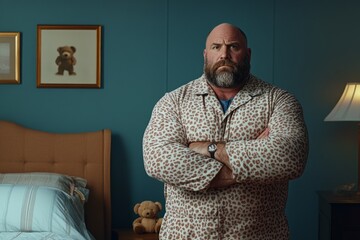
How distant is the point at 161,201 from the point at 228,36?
2.08m

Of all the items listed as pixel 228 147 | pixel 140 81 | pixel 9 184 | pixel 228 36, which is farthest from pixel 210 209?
pixel 140 81

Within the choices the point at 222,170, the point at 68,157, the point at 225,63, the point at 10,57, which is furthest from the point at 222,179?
the point at 10,57

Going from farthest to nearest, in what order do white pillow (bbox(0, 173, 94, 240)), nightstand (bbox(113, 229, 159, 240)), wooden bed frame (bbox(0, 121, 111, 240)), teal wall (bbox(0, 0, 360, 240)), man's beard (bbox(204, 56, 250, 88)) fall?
teal wall (bbox(0, 0, 360, 240)), wooden bed frame (bbox(0, 121, 111, 240)), nightstand (bbox(113, 229, 159, 240)), white pillow (bbox(0, 173, 94, 240)), man's beard (bbox(204, 56, 250, 88))

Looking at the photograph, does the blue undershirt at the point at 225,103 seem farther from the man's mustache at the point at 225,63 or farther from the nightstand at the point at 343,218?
the nightstand at the point at 343,218

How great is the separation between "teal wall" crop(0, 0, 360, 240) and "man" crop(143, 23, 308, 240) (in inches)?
71.8

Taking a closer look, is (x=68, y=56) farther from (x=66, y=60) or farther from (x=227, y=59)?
(x=227, y=59)

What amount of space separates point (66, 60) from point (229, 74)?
2.09m

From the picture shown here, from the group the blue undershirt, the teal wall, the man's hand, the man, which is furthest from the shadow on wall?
the man's hand

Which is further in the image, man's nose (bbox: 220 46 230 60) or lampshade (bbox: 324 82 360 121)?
lampshade (bbox: 324 82 360 121)

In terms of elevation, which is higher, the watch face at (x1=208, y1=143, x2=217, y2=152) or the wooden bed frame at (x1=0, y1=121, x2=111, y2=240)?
the watch face at (x1=208, y1=143, x2=217, y2=152)

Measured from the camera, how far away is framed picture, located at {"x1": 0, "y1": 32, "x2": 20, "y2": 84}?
3979 millimetres

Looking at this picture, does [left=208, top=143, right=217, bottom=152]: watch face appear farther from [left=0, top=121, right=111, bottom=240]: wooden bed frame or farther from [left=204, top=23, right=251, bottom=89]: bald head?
[left=0, top=121, right=111, bottom=240]: wooden bed frame

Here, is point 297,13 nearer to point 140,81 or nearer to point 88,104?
point 140,81

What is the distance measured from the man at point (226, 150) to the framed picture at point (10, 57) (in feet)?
6.67
